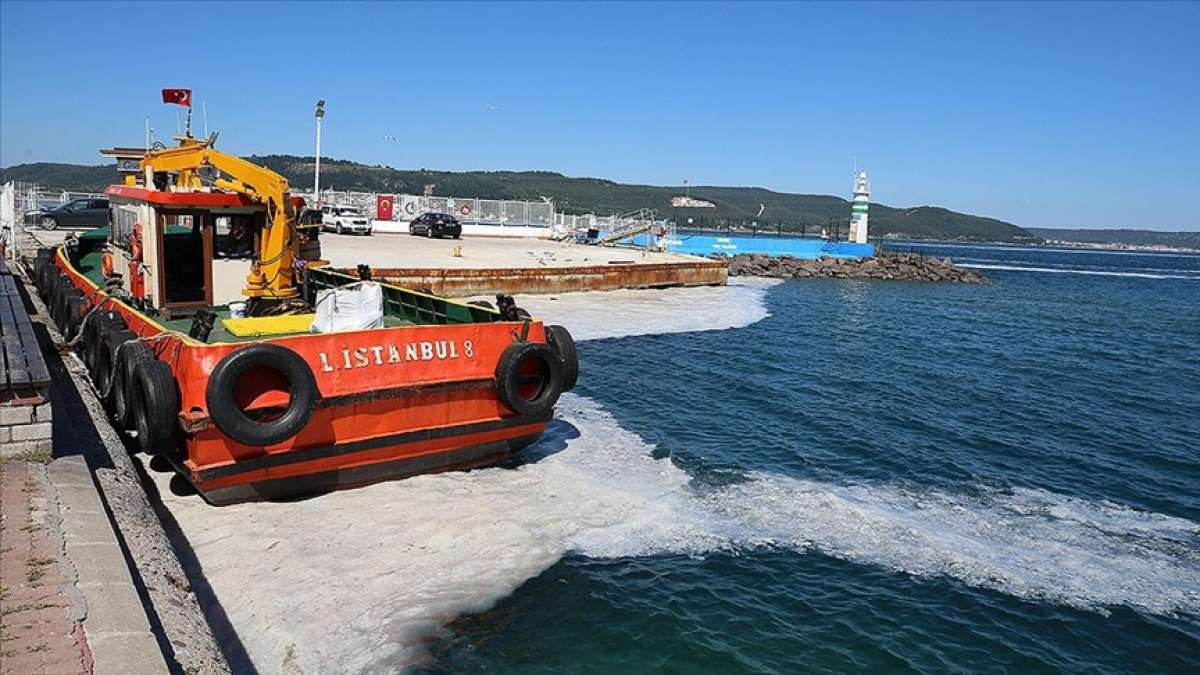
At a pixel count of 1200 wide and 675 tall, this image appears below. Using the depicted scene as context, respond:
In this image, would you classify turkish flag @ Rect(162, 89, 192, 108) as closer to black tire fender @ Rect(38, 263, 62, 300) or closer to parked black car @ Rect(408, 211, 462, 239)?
black tire fender @ Rect(38, 263, 62, 300)

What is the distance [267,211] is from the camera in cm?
1028

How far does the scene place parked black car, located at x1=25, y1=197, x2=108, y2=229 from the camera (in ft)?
112

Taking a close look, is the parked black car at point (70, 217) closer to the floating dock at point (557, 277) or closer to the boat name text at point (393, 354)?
the floating dock at point (557, 277)

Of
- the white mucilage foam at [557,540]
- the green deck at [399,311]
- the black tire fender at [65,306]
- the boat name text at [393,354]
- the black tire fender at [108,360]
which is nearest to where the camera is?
the white mucilage foam at [557,540]

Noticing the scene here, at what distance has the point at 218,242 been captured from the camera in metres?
10.4

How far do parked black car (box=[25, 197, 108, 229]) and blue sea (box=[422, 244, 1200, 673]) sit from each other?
26.0 metres

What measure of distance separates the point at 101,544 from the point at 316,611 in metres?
1.74

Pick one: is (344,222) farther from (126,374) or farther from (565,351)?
(126,374)

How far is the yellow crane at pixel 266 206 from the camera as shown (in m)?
10.1

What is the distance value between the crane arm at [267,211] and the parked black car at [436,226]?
3468 centimetres

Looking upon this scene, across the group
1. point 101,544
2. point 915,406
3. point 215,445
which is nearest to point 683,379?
point 915,406

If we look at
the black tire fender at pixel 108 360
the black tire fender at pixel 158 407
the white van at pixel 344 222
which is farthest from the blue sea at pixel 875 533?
the white van at pixel 344 222

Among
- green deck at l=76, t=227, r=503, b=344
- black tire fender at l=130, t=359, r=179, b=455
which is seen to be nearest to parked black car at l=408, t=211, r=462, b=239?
green deck at l=76, t=227, r=503, b=344

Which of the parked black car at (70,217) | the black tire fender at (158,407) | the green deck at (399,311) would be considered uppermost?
the parked black car at (70,217)
